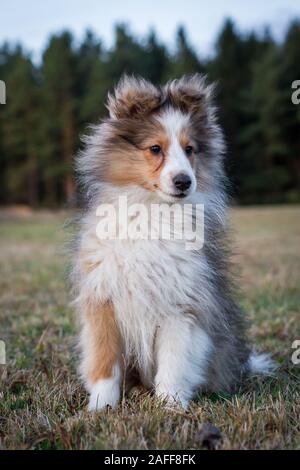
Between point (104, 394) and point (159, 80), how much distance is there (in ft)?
96.9

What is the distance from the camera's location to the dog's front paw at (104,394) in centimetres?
340

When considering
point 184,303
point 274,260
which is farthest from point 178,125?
point 274,260

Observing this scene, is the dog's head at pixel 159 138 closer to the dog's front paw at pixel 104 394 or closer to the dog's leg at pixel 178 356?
the dog's leg at pixel 178 356

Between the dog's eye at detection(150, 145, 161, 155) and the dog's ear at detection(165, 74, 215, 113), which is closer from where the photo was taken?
the dog's eye at detection(150, 145, 161, 155)

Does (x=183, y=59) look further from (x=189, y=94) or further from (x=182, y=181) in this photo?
(x=182, y=181)

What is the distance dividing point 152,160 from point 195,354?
49.8 inches

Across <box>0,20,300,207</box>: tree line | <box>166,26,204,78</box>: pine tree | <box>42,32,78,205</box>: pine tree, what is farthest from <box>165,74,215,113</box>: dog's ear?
<box>42,32,78,205</box>: pine tree

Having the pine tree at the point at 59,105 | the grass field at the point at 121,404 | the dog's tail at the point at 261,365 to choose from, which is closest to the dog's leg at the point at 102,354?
the grass field at the point at 121,404

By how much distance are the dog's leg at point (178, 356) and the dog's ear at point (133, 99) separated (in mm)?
1405

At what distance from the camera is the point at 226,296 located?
3902mm

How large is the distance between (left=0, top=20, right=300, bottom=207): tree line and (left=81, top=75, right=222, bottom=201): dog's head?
91.5ft

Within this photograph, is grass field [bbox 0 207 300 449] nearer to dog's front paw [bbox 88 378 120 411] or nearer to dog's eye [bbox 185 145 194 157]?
dog's front paw [bbox 88 378 120 411]

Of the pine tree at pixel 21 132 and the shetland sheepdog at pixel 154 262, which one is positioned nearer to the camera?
the shetland sheepdog at pixel 154 262

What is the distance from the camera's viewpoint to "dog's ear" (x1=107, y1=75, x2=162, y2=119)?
3650 mm
